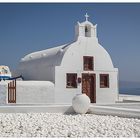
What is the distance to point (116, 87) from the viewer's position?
65.7ft

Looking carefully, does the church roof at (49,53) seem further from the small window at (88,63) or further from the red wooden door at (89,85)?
the red wooden door at (89,85)

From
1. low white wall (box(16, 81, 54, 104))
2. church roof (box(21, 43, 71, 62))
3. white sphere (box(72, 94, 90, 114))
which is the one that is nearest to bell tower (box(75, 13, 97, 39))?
church roof (box(21, 43, 71, 62))

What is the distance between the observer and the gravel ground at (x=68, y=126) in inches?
406

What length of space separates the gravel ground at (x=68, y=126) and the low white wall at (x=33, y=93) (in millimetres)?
4694

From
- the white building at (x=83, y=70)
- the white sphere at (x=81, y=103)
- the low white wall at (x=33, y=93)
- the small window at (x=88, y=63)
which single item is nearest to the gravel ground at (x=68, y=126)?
the white sphere at (x=81, y=103)

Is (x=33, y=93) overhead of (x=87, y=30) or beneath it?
beneath

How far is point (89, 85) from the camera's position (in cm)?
1939

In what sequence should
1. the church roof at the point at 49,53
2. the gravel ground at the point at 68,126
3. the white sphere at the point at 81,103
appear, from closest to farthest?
1. the gravel ground at the point at 68,126
2. the white sphere at the point at 81,103
3. the church roof at the point at 49,53

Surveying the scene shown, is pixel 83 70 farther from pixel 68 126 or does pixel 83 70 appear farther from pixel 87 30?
pixel 68 126

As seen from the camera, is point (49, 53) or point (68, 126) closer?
point (68, 126)

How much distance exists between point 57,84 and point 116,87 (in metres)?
3.66

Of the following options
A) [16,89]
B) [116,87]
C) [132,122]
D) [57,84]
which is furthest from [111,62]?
[132,122]

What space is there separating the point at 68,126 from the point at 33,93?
7.02 m

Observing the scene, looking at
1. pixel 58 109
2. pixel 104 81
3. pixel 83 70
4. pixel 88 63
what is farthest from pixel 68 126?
pixel 104 81
